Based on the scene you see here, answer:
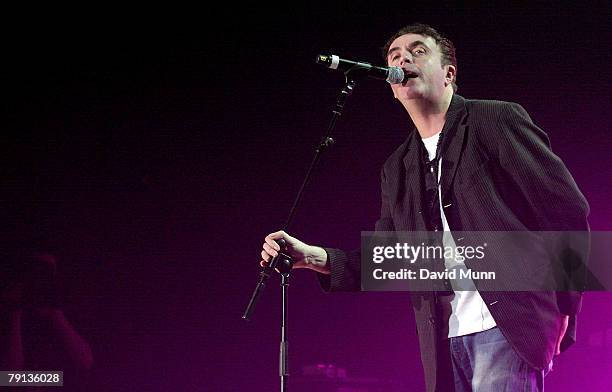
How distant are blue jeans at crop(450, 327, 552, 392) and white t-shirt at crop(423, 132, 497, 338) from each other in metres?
0.02

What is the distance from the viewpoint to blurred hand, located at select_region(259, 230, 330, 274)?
6.94 feet

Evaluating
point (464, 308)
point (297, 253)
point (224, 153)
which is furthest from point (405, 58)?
point (224, 153)

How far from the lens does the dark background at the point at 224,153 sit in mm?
3801

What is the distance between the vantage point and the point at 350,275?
2.53m

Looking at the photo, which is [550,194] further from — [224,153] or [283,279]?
[224,153]

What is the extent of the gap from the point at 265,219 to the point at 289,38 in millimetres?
1072

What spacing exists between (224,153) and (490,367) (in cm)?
253

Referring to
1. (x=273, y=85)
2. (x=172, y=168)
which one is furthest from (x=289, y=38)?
(x=172, y=168)

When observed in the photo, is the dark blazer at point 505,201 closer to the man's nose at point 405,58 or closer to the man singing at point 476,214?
the man singing at point 476,214

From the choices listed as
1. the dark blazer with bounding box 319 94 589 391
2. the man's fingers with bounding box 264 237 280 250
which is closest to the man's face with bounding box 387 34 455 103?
the dark blazer with bounding box 319 94 589 391

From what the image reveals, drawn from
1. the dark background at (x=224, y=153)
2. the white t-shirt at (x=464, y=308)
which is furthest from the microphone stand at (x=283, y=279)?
the dark background at (x=224, y=153)

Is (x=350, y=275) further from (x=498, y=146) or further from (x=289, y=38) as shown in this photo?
(x=289, y=38)

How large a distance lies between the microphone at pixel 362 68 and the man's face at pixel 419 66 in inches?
5.3

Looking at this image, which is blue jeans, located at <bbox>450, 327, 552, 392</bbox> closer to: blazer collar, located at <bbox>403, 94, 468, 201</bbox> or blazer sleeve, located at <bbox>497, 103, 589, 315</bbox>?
blazer sleeve, located at <bbox>497, 103, 589, 315</bbox>
